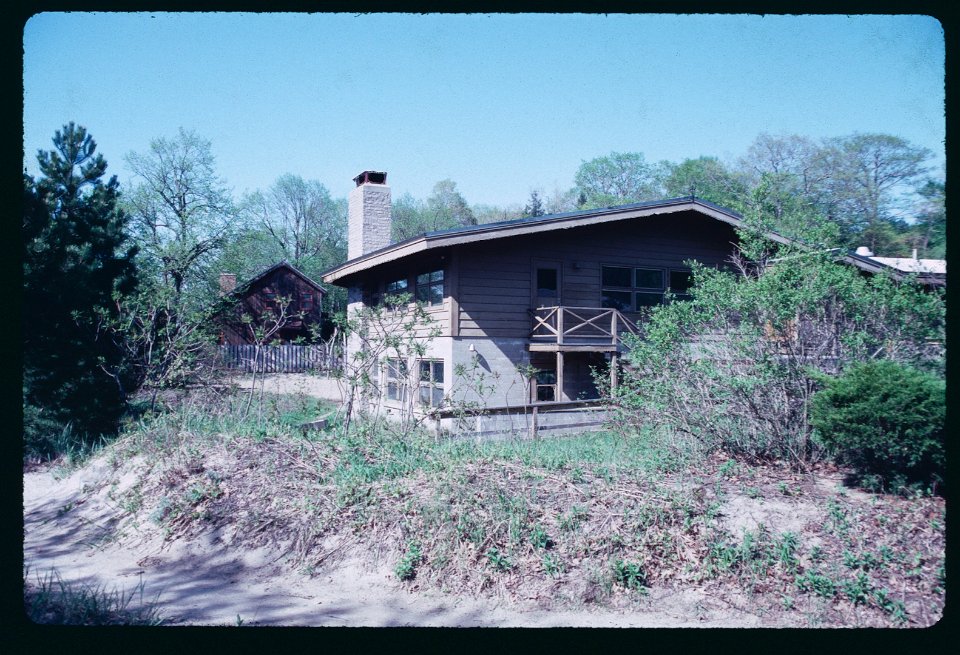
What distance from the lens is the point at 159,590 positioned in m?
5.04

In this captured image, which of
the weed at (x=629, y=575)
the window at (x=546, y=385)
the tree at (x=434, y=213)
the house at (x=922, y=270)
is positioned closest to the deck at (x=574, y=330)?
the window at (x=546, y=385)

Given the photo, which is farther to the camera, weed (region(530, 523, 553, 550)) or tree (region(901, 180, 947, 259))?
weed (region(530, 523, 553, 550))

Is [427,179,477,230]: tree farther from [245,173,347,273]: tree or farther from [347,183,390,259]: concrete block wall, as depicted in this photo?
[347,183,390,259]: concrete block wall

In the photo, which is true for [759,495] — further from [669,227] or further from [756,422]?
[669,227]

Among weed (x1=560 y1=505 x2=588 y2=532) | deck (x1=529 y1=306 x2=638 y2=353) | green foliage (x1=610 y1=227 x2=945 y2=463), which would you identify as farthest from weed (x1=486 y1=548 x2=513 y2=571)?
deck (x1=529 y1=306 x2=638 y2=353)

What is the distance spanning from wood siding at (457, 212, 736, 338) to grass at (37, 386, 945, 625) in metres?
6.79

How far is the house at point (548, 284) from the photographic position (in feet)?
44.5

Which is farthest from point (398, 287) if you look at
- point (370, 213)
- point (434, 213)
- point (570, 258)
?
point (434, 213)

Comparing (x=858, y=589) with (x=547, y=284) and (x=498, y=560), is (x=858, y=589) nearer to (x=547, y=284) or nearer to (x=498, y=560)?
(x=498, y=560)

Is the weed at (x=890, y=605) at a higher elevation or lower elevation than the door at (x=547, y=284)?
lower

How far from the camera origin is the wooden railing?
13.8m

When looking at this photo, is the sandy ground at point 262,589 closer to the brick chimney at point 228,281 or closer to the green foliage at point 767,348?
the green foliage at point 767,348

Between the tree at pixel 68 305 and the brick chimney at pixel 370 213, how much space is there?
7311mm

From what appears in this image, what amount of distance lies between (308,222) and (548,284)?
44.9 metres
